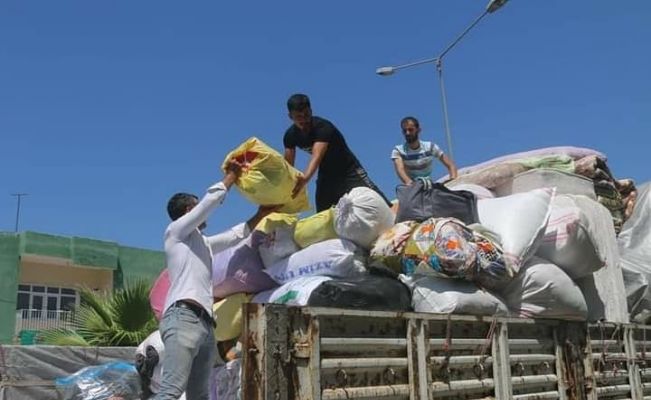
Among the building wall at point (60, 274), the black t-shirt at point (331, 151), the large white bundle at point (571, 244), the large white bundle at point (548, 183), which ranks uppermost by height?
the building wall at point (60, 274)

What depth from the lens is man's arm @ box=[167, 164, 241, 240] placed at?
3.15 meters

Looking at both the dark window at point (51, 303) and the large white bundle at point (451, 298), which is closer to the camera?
the large white bundle at point (451, 298)

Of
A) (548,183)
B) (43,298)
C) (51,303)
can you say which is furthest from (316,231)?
(51,303)

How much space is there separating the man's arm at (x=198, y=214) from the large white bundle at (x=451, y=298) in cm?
97

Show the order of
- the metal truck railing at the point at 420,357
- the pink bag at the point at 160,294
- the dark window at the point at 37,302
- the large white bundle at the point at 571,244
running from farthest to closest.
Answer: the dark window at the point at 37,302
the pink bag at the point at 160,294
the large white bundle at the point at 571,244
the metal truck railing at the point at 420,357

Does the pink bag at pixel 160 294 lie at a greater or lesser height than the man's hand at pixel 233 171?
lesser

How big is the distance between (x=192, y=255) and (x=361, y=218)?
833 mm

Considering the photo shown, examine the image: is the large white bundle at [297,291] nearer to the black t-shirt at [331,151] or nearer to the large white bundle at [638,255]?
the black t-shirt at [331,151]

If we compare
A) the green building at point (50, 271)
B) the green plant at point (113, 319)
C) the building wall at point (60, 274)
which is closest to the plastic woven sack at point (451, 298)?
the green plant at point (113, 319)

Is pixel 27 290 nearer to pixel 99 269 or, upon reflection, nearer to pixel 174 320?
pixel 99 269

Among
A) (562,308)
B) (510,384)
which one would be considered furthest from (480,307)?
(562,308)

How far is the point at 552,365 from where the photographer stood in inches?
130

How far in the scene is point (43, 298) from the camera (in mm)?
24094

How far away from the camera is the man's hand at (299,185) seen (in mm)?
3604
